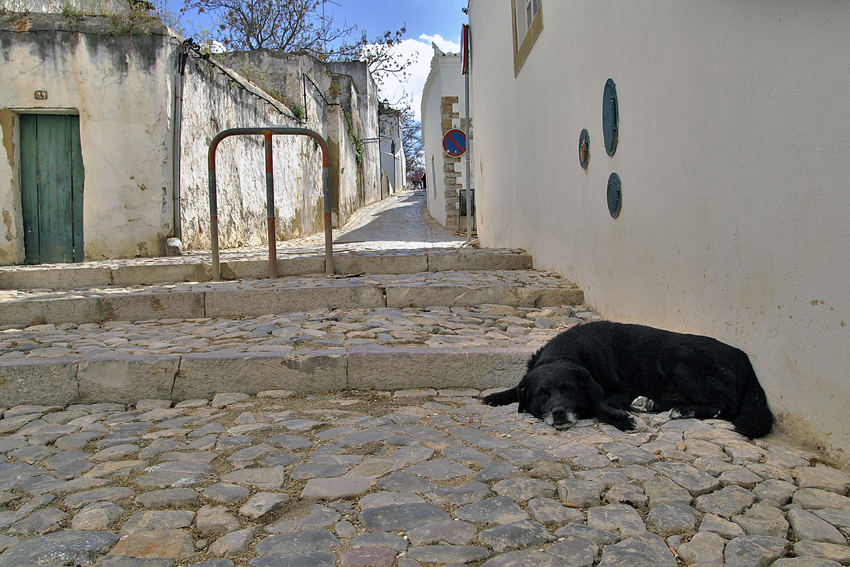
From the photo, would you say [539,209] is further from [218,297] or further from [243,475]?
[243,475]

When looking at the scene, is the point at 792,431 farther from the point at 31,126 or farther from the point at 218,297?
the point at 31,126

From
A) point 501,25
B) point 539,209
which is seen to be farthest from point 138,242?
point 501,25

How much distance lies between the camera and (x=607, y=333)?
346 centimetres

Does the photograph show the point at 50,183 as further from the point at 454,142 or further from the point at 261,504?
the point at 261,504

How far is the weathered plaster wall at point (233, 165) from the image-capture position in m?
9.10

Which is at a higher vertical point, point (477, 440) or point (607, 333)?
point (607, 333)

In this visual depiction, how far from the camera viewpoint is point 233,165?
35.0 feet

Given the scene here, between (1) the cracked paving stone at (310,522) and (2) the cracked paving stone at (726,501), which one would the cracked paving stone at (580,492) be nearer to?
(2) the cracked paving stone at (726,501)

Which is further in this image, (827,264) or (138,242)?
(138,242)

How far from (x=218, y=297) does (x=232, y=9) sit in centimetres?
1976

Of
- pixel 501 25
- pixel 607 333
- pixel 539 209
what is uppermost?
pixel 501 25

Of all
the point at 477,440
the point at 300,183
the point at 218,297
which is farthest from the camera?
the point at 300,183

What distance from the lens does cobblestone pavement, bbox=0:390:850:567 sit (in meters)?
1.83

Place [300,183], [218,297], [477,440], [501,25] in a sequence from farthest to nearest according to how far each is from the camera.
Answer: [300,183] → [501,25] → [218,297] → [477,440]
